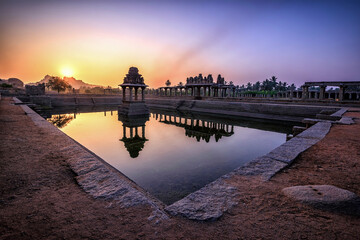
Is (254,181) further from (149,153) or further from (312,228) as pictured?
(149,153)

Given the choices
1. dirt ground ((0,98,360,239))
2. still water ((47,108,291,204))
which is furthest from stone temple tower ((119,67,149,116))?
dirt ground ((0,98,360,239))

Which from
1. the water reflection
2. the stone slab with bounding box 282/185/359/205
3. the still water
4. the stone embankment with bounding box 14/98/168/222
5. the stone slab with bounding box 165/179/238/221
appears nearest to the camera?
the stone slab with bounding box 165/179/238/221

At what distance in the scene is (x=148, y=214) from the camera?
1694 mm

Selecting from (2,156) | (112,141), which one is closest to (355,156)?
(2,156)

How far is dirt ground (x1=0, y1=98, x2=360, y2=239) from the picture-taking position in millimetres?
1431

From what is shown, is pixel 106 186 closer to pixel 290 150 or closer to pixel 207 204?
pixel 207 204

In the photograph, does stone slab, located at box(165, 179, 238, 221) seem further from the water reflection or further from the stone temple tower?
the stone temple tower

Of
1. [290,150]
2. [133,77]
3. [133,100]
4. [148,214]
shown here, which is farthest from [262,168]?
[133,77]

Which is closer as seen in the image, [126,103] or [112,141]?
[112,141]

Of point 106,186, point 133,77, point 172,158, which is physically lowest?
point 172,158

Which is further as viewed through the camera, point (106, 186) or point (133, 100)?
point (133, 100)

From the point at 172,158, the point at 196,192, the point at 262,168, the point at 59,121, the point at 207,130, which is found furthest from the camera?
the point at 59,121

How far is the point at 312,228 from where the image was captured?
59.4 inches

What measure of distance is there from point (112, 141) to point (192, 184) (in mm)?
5576
